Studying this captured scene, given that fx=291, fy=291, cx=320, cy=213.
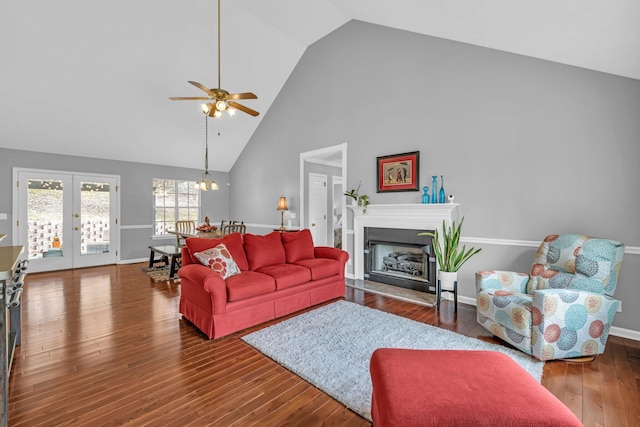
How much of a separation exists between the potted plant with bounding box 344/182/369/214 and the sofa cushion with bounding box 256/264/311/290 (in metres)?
1.76

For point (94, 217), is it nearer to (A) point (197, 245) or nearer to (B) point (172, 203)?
(B) point (172, 203)

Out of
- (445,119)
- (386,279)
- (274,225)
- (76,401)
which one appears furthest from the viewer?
(274,225)

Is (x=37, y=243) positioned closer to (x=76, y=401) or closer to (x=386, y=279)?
(x=76, y=401)

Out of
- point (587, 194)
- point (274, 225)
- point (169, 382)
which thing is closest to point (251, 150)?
point (274, 225)

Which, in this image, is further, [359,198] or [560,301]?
[359,198]

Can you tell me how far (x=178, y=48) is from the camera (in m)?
4.75

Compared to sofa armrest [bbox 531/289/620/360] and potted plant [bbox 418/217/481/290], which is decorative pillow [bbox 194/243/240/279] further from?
sofa armrest [bbox 531/289/620/360]

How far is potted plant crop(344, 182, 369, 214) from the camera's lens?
496cm

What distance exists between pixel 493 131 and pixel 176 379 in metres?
4.28

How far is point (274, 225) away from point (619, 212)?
224 inches

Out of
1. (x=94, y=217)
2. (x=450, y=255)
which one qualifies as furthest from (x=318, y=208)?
(x=94, y=217)

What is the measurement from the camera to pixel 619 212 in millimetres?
2936

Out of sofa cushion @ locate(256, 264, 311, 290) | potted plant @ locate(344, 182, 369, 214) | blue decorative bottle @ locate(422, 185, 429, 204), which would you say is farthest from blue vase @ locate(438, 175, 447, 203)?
sofa cushion @ locate(256, 264, 311, 290)

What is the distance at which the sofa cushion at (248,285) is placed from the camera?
116 inches
